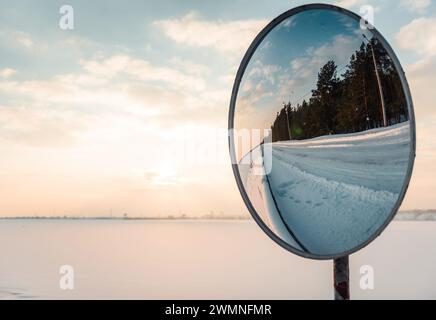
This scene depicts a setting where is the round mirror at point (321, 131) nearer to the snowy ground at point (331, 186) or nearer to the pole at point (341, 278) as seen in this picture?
the snowy ground at point (331, 186)

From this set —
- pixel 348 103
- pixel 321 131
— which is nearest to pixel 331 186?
pixel 321 131

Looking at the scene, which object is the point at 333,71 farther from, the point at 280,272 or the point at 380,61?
the point at 280,272

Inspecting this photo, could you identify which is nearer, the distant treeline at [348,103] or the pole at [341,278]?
the distant treeline at [348,103]

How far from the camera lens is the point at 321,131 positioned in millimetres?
3061

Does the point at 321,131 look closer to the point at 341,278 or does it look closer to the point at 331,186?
the point at 331,186

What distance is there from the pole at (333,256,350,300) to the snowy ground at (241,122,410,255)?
109mm

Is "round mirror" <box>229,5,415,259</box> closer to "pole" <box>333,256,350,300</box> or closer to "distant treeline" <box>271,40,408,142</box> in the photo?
"distant treeline" <box>271,40,408,142</box>

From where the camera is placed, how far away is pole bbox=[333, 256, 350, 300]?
9.43ft

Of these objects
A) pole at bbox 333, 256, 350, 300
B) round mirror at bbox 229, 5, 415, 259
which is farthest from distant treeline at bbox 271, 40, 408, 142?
pole at bbox 333, 256, 350, 300

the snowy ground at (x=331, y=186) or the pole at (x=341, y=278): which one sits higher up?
the snowy ground at (x=331, y=186)

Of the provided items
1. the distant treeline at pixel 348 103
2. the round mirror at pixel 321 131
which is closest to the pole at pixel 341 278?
the round mirror at pixel 321 131

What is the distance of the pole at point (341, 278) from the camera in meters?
2.87

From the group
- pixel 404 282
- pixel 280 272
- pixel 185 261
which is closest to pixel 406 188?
pixel 404 282

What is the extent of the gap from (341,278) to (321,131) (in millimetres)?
962
